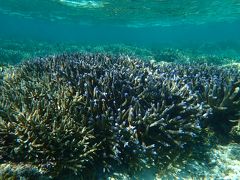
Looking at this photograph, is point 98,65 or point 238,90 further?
point 98,65

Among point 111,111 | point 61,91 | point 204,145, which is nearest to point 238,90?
point 204,145

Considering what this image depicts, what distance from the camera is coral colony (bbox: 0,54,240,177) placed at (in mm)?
3812

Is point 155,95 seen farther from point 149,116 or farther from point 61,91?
point 61,91

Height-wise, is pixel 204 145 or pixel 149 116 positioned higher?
pixel 149 116

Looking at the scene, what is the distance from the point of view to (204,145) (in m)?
5.04

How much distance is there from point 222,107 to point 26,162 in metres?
4.26

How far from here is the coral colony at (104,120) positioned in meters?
3.81

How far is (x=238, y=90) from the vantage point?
5.66m

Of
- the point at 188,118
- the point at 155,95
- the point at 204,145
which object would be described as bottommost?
the point at 204,145

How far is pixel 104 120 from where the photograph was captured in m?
4.24

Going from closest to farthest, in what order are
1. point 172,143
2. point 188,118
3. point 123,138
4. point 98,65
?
point 123,138 → point 172,143 → point 188,118 → point 98,65

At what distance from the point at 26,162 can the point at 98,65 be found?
3373 millimetres

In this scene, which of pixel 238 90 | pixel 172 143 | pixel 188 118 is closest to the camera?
pixel 172 143

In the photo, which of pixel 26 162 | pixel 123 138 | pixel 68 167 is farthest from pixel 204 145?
pixel 26 162
